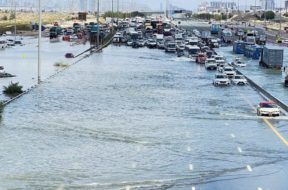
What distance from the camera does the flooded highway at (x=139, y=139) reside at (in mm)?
27047

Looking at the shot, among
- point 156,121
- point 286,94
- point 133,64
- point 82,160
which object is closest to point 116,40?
point 133,64

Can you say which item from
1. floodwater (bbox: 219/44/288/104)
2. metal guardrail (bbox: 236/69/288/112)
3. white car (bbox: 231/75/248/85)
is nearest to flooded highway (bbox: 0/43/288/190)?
metal guardrail (bbox: 236/69/288/112)

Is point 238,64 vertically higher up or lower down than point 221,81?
lower down

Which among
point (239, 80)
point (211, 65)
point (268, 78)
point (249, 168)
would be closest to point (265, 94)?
point (239, 80)

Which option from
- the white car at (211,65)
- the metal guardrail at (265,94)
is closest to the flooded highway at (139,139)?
the metal guardrail at (265,94)

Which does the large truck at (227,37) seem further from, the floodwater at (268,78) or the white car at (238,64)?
the white car at (238,64)

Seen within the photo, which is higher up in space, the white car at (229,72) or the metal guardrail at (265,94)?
the white car at (229,72)

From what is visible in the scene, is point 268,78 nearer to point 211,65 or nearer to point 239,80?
point 239,80

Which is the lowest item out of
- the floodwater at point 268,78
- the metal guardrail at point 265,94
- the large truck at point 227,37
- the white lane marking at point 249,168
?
the floodwater at point 268,78

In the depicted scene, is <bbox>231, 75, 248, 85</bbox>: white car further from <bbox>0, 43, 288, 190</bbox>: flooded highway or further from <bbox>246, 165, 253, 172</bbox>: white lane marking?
<bbox>246, 165, 253, 172</bbox>: white lane marking

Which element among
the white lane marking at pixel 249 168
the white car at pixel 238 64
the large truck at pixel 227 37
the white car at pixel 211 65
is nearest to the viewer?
the white lane marking at pixel 249 168

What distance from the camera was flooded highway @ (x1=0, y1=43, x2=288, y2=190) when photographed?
27047mm

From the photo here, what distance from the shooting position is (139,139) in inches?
1437

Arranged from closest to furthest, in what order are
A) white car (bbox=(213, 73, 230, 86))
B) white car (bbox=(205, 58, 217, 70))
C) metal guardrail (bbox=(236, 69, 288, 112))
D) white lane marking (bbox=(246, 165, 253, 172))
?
white lane marking (bbox=(246, 165, 253, 172))
metal guardrail (bbox=(236, 69, 288, 112))
white car (bbox=(213, 73, 230, 86))
white car (bbox=(205, 58, 217, 70))
